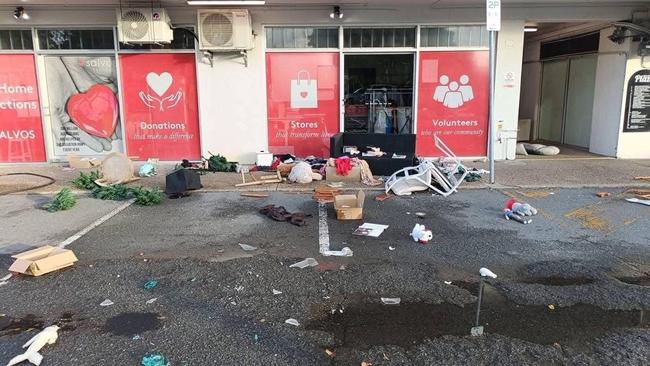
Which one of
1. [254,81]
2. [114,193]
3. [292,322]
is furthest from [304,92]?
[292,322]

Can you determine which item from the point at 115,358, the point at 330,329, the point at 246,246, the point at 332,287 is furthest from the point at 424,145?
the point at 115,358

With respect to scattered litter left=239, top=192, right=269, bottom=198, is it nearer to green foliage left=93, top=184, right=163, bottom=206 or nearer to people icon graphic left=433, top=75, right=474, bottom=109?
green foliage left=93, top=184, right=163, bottom=206

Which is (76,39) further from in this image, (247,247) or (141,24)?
(247,247)

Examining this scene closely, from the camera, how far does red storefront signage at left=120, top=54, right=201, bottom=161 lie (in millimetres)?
10125

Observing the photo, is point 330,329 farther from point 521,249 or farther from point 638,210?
point 638,210

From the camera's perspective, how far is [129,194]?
7758 mm

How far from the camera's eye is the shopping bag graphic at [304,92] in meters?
10.2

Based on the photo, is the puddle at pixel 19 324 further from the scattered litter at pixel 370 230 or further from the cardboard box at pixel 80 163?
the cardboard box at pixel 80 163

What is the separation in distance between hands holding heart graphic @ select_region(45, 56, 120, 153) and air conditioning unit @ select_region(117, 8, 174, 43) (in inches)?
45.7

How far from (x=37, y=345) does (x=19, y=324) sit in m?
0.50

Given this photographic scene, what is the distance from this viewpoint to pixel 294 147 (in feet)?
34.4

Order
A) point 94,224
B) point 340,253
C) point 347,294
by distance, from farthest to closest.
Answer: point 94,224 < point 340,253 < point 347,294

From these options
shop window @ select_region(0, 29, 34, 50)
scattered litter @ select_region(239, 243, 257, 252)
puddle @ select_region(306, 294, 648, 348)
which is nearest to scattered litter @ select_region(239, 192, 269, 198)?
scattered litter @ select_region(239, 243, 257, 252)

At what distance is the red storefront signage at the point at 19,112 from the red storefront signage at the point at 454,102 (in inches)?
317
